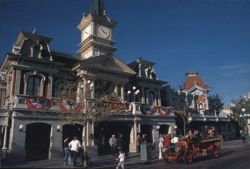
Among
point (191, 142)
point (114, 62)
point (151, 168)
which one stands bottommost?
point (151, 168)

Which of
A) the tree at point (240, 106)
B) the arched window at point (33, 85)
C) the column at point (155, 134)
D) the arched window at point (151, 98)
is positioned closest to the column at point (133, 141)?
the column at point (155, 134)

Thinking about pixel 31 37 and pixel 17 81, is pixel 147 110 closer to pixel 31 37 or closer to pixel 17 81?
pixel 17 81

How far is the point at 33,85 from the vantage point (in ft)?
78.6

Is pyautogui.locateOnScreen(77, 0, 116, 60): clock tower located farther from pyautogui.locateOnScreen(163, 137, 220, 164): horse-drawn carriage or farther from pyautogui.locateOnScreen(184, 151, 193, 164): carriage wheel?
pyautogui.locateOnScreen(184, 151, 193, 164): carriage wheel

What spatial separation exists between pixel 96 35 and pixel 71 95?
15.1 metres

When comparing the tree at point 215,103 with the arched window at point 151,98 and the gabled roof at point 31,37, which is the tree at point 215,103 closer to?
the arched window at point 151,98

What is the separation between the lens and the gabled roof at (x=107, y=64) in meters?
25.9

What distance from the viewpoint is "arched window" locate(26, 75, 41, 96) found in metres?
23.7

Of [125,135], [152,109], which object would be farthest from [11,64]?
[152,109]

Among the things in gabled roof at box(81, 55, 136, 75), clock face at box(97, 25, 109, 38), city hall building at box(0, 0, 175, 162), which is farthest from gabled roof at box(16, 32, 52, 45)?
clock face at box(97, 25, 109, 38)

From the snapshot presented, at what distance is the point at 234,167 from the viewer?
1356cm

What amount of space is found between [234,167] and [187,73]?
146 ft

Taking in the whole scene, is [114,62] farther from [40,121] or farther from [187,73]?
[187,73]

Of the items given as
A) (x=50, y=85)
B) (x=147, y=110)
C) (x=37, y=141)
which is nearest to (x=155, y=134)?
(x=147, y=110)
